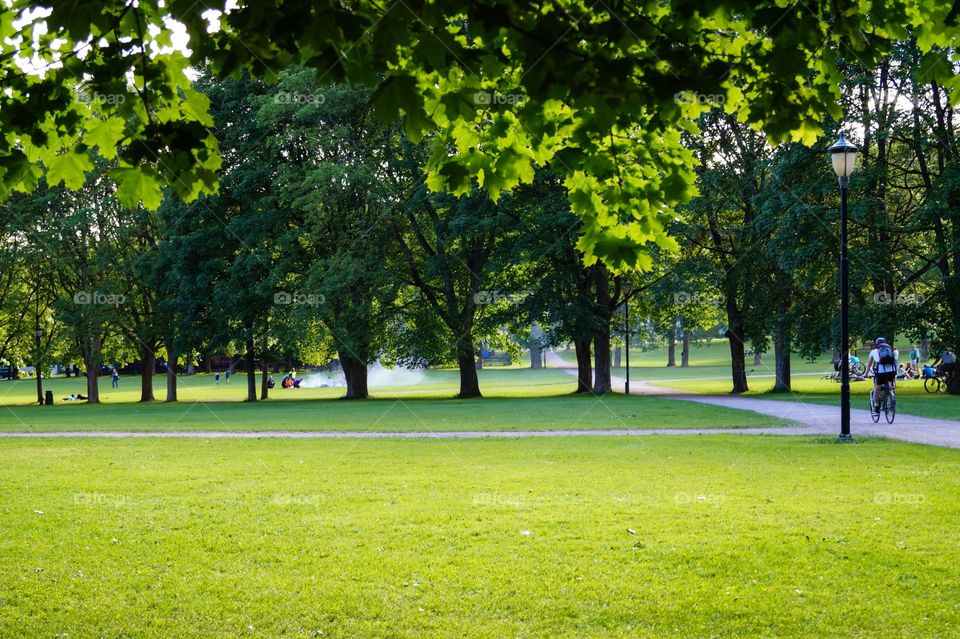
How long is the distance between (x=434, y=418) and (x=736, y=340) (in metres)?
18.3

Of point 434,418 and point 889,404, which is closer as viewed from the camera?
Result: point 889,404

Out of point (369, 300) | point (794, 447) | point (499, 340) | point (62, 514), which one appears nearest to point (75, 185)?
point (62, 514)

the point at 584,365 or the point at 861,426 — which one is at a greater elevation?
the point at 584,365

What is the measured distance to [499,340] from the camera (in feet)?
152

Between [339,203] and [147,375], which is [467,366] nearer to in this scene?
[339,203]

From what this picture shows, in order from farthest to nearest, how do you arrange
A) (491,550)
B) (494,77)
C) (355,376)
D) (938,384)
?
1. (355,376)
2. (938,384)
3. (491,550)
4. (494,77)

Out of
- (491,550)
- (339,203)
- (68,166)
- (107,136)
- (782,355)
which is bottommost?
(491,550)

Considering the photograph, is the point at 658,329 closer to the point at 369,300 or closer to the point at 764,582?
the point at 369,300

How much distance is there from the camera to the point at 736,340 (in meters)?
40.4

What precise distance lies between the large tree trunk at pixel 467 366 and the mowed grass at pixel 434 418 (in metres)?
3.83

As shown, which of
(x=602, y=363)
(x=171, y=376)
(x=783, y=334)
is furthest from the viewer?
(x=171, y=376)

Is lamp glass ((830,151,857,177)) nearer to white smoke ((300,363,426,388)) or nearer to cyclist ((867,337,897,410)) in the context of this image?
cyclist ((867,337,897,410))

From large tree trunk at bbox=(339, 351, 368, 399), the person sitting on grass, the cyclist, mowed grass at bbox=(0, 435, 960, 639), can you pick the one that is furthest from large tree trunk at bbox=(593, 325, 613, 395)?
mowed grass at bbox=(0, 435, 960, 639)

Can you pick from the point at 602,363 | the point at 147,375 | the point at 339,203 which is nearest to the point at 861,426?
the point at 602,363
